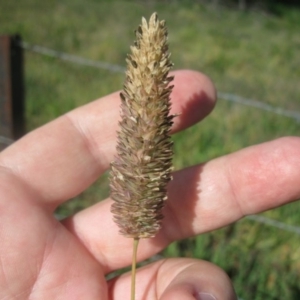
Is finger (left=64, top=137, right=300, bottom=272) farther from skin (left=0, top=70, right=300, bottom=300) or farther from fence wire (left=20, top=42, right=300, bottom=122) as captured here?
fence wire (left=20, top=42, right=300, bottom=122)

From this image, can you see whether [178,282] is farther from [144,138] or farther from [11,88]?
[11,88]

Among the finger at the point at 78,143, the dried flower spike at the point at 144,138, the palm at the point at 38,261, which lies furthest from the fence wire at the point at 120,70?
the dried flower spike at the point at 144,138

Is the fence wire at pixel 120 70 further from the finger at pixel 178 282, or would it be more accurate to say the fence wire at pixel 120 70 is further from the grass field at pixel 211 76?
the finger at pixel 178 282

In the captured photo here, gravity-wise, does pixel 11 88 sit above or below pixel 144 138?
below

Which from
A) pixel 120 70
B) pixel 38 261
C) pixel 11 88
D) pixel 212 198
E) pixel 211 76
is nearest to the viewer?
pixel 38 261

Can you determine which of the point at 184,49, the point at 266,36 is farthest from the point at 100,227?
the point at 266,36

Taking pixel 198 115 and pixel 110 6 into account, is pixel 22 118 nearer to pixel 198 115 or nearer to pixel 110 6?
pixel 198 115

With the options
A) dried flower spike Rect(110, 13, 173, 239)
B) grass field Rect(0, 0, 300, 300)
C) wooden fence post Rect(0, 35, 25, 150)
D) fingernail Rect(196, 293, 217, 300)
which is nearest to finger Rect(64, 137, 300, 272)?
dried flower spike Rect(110, 13, 173, 239)

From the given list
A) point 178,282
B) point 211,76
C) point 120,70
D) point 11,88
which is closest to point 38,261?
point 178,282
